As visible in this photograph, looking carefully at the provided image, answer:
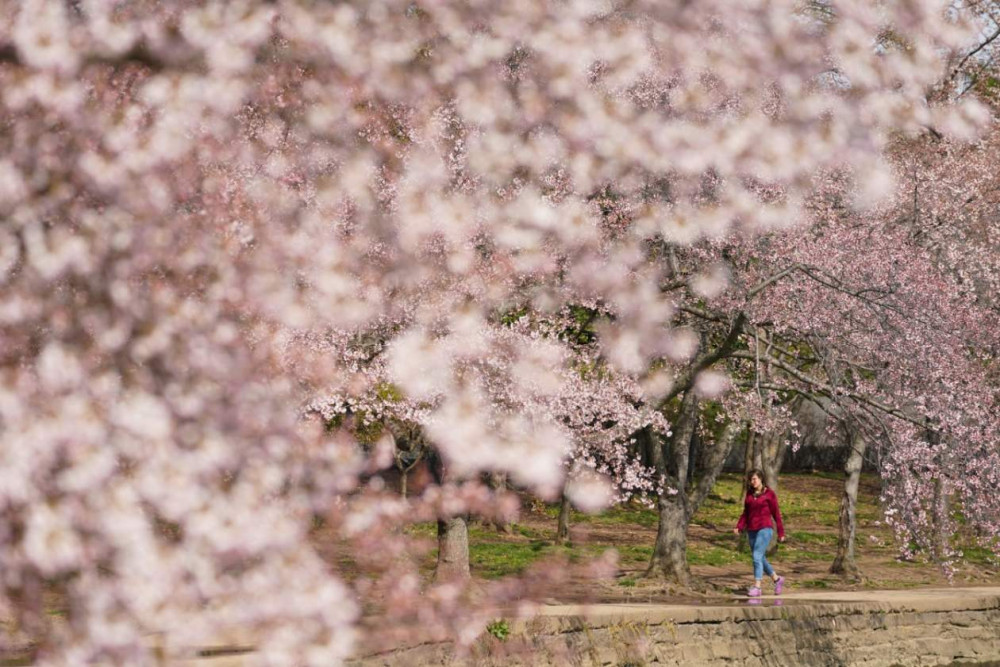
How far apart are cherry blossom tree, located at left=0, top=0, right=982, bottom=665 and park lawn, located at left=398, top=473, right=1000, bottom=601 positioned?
1096 centimetres

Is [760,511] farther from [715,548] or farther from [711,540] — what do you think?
[711,540]

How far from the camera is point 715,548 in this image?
26328mm

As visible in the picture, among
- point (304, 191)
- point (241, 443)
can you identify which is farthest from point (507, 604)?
point (241, 443)

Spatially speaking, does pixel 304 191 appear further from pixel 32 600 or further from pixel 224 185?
pixel 32 600

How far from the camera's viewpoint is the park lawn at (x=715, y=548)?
21.3m

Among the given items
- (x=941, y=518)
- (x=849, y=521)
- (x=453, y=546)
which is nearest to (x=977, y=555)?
(x=849, y=521)

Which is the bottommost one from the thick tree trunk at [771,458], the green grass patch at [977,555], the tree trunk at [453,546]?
the green grass patch at [977,555]

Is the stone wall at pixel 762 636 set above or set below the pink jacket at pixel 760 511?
below

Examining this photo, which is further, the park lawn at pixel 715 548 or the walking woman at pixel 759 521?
the park lawn at pixel 715 548

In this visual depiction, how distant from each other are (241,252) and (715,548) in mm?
22348

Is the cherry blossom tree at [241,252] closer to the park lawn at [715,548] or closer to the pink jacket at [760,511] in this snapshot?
the pink jacket at [760,511]

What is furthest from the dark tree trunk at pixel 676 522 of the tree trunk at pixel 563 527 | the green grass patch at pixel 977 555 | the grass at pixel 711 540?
the green grass patch at pixel 977 555

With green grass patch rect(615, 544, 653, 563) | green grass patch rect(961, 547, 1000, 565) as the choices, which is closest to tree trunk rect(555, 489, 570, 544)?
green grass patch rect(615, 544, 653, 563)

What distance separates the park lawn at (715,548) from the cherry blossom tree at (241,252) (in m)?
11.0
